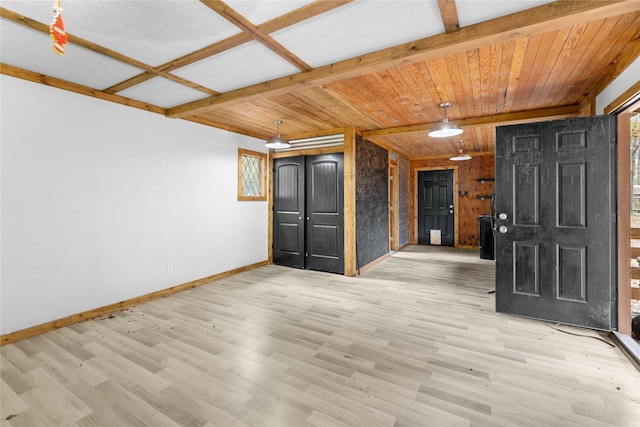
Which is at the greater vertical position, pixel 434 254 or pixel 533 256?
pixel 533 256

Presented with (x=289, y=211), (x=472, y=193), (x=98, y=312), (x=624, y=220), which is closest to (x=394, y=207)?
(x=472, y=193)

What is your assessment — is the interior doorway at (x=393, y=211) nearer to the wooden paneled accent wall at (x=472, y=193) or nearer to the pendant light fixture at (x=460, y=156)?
the pendant light fixture at (x=460, y=156)

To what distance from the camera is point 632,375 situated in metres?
2.12

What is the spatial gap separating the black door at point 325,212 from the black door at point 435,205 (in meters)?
4.42

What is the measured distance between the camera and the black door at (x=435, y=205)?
326 inches

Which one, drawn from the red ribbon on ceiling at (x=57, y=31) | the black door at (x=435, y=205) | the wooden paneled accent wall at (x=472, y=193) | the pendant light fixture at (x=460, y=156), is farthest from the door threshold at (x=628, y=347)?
the black door at (x=435, y=205)

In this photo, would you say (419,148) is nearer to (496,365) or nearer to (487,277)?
(487,277)

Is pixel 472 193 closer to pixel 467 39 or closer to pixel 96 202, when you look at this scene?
pixel 467 39

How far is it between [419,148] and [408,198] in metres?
2.02

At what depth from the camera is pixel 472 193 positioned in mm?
7957

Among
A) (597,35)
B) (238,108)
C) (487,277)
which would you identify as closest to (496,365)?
(597,35)

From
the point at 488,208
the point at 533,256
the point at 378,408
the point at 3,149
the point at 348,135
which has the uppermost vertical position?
the point at 348,135

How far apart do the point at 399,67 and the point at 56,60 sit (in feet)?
10.1

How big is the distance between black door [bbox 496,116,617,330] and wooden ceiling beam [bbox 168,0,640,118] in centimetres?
143
